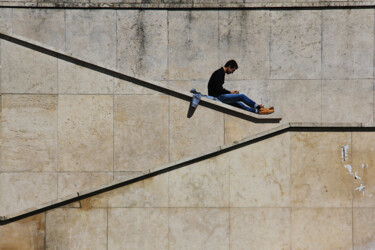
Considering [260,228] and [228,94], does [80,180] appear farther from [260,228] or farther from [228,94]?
[260,228]

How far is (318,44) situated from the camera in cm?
1439

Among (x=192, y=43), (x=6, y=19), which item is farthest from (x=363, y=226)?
(x=6, y=19)

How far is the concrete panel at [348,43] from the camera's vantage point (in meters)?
14.3

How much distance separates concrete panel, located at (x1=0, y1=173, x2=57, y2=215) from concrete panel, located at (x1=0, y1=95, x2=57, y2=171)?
177mm

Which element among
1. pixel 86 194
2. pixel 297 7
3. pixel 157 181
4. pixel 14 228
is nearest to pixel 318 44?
pixel 297 7

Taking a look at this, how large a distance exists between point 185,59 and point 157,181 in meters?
4.52

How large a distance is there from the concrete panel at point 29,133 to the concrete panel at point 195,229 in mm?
3477

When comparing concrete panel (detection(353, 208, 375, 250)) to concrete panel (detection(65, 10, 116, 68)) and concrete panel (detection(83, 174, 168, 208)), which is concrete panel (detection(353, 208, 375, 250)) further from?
concrete panel (detection(65, 10, 116, 68))

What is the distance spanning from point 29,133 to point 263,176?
5802mm

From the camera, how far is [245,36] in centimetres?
1434

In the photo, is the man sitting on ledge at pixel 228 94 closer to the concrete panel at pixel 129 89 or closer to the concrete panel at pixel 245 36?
the concrete panel at pixel 129 89

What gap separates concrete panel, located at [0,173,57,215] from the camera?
12477 millimetres

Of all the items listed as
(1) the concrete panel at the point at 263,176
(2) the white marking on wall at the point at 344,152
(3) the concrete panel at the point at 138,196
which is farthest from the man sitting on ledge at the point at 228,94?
(3) the concrete panel at the point at 138,196

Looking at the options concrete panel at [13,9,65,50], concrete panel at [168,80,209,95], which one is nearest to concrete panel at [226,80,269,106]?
concrete panel at [168,80,209,95]
